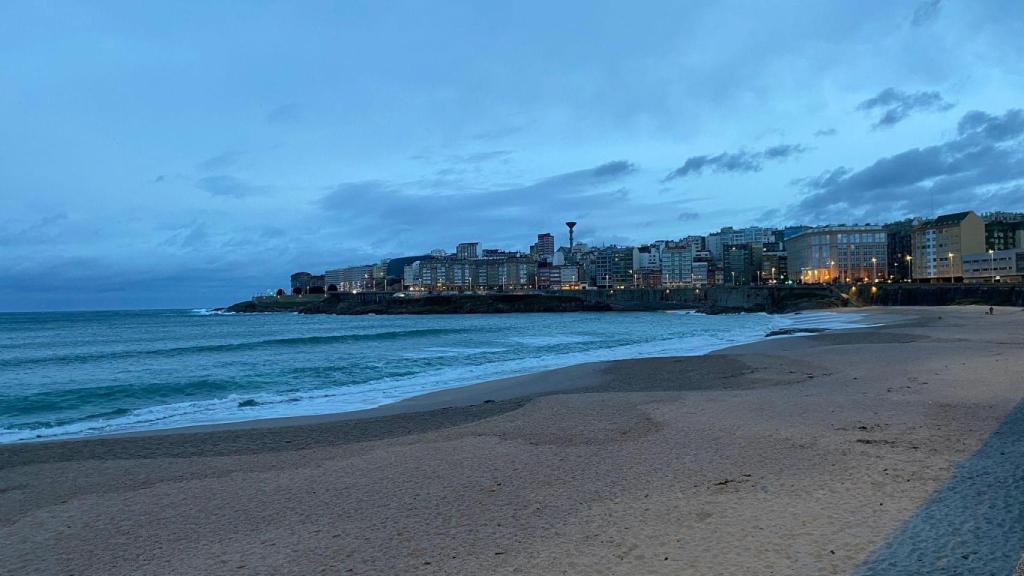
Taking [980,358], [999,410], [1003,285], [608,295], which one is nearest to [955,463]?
[999,410]

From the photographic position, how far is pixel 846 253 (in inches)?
5349

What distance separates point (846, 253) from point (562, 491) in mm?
147648

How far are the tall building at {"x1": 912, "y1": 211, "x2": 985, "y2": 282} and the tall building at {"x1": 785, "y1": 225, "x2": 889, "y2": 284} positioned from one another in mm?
14876

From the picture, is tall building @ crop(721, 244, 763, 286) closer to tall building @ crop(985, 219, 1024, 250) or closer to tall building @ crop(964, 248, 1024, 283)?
tall building @ crop(985, 219, 1024, 250)

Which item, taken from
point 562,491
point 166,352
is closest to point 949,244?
point 166,352

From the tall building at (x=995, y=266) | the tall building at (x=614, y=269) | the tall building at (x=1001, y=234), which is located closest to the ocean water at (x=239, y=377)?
the tall building at (x=995, y=266)

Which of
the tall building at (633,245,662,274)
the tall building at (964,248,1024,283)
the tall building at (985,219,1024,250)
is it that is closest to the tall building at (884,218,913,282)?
the tall building at (985,219,1024,250)

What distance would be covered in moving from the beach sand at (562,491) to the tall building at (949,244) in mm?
115474

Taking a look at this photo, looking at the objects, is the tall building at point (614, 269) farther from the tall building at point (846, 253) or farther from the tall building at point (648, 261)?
the tall building at point (846, 253)

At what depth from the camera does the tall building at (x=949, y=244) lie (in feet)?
355

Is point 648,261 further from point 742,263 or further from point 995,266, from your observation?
point 995,266

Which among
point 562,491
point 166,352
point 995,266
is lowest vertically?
point 166,352

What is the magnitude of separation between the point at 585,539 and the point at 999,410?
897 cm

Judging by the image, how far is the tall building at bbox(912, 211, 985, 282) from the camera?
10831 cm
